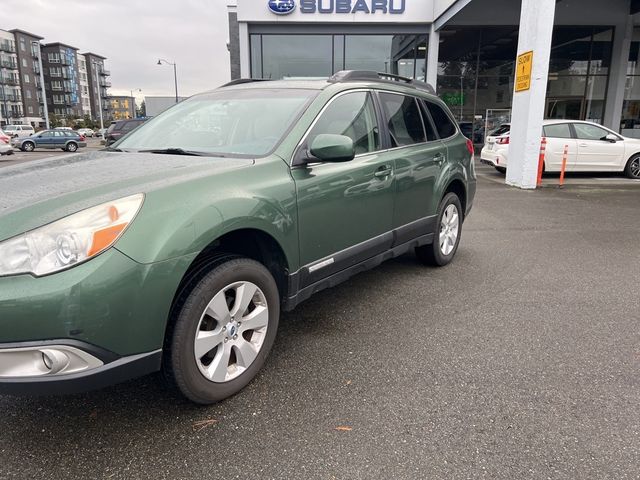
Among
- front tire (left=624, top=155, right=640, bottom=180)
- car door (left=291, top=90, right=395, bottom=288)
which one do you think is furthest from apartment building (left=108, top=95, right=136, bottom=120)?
car door (left=291, top=90, right=395, bottom=288)

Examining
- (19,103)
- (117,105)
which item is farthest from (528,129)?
(117,105)

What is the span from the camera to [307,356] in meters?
3.16

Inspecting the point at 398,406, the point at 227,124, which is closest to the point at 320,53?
the point at 227,124

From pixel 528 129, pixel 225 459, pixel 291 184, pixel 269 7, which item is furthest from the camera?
pixel 269 7

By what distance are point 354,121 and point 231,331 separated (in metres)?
1.86

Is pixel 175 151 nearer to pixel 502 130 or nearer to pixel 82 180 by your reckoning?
pixel 82 180

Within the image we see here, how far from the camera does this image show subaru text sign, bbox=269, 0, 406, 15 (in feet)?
57.3

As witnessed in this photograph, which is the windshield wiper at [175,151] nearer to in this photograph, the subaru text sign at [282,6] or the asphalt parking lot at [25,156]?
the subaru text sign at [282,6]

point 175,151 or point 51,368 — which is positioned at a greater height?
point 175,151

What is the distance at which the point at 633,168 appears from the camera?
12367 mm

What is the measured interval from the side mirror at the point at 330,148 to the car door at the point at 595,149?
1117 cm

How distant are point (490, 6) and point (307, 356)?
719 inches

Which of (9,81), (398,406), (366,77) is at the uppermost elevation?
(9,81)

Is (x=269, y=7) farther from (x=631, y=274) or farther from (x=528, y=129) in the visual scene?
(x=631, y=274)
